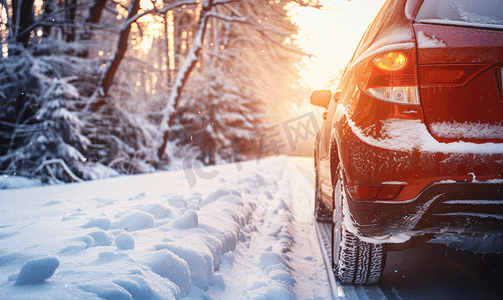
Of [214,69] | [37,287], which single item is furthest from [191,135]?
[37,287]

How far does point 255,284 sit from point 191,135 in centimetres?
1380

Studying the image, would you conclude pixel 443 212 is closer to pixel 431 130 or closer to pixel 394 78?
pixel 431 130

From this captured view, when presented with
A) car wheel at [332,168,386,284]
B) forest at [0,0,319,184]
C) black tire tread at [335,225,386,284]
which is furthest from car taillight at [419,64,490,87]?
forest at [0,0,319,184]

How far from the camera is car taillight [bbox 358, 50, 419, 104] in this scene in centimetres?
166

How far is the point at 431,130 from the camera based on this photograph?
1617mm

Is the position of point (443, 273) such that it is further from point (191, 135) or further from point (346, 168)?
point (191, 135)

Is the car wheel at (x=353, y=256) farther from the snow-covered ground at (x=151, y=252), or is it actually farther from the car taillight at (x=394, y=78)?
the car taillight at (x=394, y=78)

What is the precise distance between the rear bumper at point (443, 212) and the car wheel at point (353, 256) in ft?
1.08

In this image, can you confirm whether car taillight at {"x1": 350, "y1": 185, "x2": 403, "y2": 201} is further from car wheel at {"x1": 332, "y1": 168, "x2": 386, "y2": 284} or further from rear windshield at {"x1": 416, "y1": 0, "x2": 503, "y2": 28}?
rear windshield at {"x1": 416, "y1": 0, "x2": 503, "y2": 28}

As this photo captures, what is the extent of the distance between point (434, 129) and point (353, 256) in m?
1.02

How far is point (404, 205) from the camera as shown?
5.36 ft

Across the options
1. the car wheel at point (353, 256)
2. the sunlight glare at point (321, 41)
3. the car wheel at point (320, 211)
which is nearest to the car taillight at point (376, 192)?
the car wheel at point (353, 256)

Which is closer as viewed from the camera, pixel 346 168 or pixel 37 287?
pixel 37 287

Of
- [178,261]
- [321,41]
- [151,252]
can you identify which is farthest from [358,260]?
[321,41]
